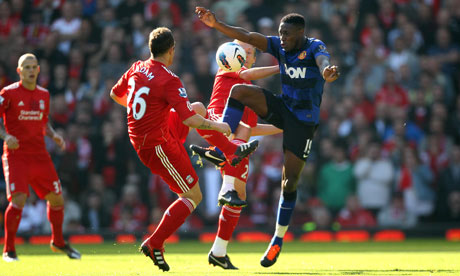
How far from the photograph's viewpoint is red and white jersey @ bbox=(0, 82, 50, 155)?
1066cm

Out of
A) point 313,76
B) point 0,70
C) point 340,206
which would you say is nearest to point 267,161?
point 340,206

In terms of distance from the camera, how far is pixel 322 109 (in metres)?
16.6

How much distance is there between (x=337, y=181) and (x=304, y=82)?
23.5ft

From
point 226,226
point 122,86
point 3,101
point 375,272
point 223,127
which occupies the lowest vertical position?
point 375,272

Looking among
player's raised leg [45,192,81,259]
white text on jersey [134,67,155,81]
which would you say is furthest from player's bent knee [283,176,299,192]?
player's raised leg [45,192,81,259]

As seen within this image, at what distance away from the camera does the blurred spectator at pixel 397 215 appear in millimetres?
15352

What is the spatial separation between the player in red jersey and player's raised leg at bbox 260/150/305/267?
501mm

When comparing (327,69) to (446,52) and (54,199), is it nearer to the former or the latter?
(54,199)

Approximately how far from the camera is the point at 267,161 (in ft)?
52.4

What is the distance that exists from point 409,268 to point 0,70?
11.3 metres

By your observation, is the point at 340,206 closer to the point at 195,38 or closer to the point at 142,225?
the point at 142,225

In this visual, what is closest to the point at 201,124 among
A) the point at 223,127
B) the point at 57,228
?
the point at 223,127

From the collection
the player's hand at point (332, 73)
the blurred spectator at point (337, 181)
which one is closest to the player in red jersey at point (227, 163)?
the player's hand at point (332, 73)

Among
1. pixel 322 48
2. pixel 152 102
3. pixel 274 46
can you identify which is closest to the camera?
pixel 152 102
